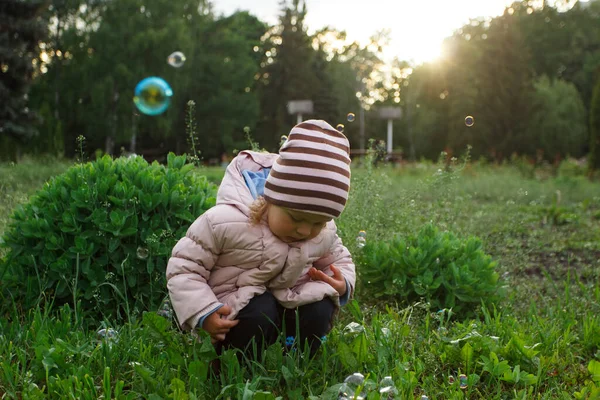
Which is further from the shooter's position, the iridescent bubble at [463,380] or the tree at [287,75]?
the tree at [287,75]

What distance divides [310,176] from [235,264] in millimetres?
435

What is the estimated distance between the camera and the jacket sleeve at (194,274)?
6.79 ft

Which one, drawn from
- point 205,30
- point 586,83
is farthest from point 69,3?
point 586,83

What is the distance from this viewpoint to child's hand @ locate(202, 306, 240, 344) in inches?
82.5

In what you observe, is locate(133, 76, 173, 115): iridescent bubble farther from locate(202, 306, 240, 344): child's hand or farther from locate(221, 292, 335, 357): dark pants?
locate(202, 306, 240, 344): child's hand

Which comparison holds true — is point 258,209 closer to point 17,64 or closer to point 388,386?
point 388,386

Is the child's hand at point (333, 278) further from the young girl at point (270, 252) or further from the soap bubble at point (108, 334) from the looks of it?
the soap bubble at point (108, 334)

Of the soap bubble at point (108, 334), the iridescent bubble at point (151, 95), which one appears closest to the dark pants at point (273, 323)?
the soap bubble at point (108, 334)

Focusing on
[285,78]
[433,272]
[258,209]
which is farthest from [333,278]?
[285,78]

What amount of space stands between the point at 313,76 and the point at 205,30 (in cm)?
647

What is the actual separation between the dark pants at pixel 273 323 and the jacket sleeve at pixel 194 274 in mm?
156

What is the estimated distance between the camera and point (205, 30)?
3353cm

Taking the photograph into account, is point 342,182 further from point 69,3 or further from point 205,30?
point 205,30

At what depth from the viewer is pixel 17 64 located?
1823cm
